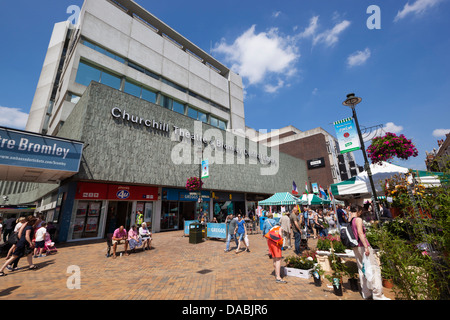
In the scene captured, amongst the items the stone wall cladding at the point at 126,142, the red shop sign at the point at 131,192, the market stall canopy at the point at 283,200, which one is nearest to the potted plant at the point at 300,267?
the market stall canopy at the point at 283,200

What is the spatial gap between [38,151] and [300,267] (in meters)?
14.6

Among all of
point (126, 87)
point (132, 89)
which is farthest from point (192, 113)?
point (126, 87)

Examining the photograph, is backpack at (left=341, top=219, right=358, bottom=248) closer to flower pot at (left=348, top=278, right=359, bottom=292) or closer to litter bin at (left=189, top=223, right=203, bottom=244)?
flower pot at (left=348, top=278, right=359, bottom=292)

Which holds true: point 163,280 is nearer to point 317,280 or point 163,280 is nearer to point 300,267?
point 300,267

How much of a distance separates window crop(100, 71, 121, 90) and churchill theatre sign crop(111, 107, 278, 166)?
7.70 meters

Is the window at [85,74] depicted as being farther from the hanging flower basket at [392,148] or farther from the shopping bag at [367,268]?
the shopping bag at [367,268]

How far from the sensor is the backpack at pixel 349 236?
14.9ft

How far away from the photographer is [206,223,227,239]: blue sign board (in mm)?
12836

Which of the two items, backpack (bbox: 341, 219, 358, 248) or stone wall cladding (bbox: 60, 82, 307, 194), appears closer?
backpack (bbox: 341, 219, 358, 248)

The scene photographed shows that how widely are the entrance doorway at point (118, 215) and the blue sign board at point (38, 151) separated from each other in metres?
5.09

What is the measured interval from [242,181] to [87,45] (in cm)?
2221

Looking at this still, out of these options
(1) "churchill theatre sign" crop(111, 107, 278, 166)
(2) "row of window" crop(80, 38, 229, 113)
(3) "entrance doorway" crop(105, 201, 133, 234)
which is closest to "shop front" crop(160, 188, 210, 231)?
(3) "entrance doorway" crop(105, 201, 133, 234)

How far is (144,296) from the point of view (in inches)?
190
